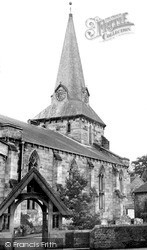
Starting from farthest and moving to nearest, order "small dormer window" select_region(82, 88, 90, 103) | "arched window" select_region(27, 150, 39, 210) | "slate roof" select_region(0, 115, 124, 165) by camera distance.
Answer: "small dormer window" select_region(82, 88, 90, 103)
"slate roof" select_region(0, 115, 124, 165)
"arched window" select_region(27, 150, 39, 210)

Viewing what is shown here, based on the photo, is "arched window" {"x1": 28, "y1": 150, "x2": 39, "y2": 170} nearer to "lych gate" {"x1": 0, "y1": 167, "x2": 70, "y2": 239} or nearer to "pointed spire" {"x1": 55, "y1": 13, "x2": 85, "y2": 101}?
"lych gate" {"x1": 0, "y1": 167, "x2": 70, "y2": 239}

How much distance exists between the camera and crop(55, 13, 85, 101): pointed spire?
54.4 m

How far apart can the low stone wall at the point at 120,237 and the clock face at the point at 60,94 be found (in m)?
39.2

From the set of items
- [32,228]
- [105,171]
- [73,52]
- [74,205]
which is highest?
[73,52]

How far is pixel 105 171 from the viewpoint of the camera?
45.4m

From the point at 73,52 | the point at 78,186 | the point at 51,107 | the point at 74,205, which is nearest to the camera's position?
the point at 74,205

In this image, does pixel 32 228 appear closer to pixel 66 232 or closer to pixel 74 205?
pixel 74 205

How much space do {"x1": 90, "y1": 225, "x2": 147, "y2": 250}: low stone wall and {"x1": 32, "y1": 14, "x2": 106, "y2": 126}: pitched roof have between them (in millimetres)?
34621

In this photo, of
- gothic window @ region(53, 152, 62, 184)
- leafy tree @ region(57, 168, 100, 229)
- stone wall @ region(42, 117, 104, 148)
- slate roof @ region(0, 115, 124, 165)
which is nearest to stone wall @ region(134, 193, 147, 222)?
slate roof @ region(0, 115, 124, 165)

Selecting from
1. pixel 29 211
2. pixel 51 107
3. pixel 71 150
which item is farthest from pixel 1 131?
pixel 51 107

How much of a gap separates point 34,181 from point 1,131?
50.2ft

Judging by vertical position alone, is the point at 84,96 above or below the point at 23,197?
above

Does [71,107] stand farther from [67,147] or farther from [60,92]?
[67,147]

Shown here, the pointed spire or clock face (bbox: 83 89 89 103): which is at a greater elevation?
the pointed spire
